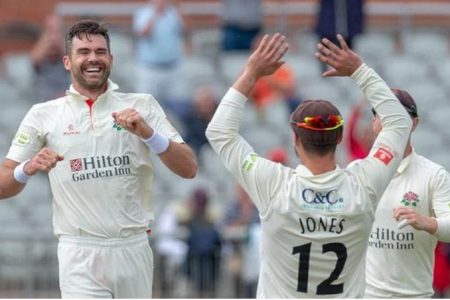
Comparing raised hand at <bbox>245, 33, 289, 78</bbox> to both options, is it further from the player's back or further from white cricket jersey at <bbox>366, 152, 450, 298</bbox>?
white cricket jersey at <bbox>366, 152, 450, 298</bbox>

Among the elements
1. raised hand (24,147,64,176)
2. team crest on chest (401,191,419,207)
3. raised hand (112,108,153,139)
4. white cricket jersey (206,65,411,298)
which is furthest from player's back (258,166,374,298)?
team crest on chest (401,191,419,207)

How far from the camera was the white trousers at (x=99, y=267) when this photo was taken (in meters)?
8.48

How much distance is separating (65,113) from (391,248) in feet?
6.84

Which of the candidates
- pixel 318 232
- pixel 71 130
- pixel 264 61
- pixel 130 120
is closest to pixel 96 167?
pixel 71 130

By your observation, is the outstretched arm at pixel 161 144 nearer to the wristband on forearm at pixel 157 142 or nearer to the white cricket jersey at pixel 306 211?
the wristband on forearm at pixel 157 142

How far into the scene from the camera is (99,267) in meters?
8.49

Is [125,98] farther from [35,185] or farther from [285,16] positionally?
[285,16]

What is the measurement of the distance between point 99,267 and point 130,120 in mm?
1063

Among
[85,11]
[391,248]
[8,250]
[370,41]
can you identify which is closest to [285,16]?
[370,41]

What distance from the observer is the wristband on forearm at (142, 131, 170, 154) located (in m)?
8.16

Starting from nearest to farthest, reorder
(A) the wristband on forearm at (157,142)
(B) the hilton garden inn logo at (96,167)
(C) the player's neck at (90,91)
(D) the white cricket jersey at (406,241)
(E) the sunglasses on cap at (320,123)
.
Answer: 1. (E) the sunglasses on cap at (320,123)
2. (A) the wristband on forearm at (157,142)
3. (B) the hilton garden inn logo at (96,167)
4. (C) the player's neck at (90,91)
5. (D) the white cricket jersey at (406,241)

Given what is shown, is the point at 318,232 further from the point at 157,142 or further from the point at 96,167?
the point at 96,167

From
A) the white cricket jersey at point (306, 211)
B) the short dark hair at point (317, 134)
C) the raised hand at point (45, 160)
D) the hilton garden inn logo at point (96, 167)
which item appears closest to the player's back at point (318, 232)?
the white cricket jersey at point (306, 211)

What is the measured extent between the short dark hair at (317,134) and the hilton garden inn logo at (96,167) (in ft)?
4.64
